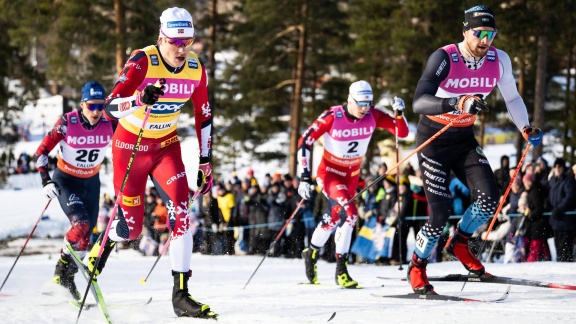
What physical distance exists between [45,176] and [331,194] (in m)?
3.20

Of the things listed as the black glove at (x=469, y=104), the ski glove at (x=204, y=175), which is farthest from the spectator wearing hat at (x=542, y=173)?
the ski glove at (x=204, y=175)

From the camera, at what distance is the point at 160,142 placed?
22.4 ft

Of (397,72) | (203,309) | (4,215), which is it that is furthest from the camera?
(397,72)

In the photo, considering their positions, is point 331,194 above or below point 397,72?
below

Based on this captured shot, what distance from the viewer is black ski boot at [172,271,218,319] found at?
6148 mm

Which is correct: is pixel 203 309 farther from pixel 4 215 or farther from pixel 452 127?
pixel 4 215

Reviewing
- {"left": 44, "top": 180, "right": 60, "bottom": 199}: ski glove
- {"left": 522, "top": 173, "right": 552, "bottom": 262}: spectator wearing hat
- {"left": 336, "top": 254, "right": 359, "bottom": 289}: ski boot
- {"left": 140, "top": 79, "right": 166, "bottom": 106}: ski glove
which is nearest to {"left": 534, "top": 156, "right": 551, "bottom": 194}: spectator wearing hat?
{"left": 522, "top": 173, "right": 552, "bottom": 262}: spectator wearing hat

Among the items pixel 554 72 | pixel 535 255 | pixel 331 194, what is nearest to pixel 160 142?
pixel 331 194

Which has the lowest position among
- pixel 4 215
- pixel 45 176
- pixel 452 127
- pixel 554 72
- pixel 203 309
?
pixel 4 215

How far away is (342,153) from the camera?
32.1 feet

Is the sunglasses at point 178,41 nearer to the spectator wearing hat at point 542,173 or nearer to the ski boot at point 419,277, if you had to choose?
the ski boot at point 419,277

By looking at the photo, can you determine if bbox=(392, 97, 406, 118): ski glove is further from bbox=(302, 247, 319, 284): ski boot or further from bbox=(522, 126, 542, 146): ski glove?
bbox=(522, 126, 542, 146): ski glove

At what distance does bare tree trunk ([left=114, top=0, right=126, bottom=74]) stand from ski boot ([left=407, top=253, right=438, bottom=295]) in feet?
63.8

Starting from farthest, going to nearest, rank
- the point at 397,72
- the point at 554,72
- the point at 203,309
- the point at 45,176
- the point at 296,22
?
the point at 554,72 → the point at 296,22 → the point at 397,72 → the point at 45,176 → the point at 203,309
